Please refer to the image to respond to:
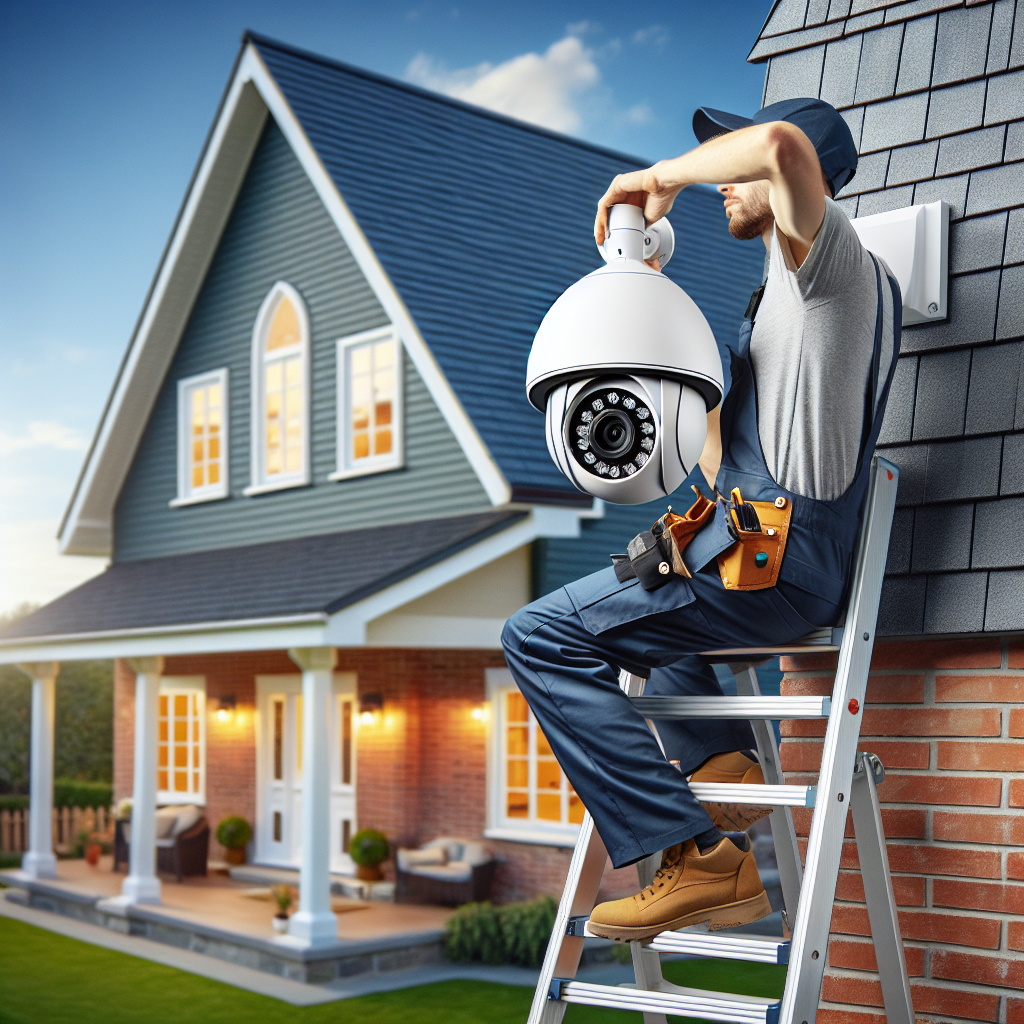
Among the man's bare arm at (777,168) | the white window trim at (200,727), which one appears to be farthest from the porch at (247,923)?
the man's bare arm at (777,168)

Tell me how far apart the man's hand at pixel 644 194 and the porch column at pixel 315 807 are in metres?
7.95

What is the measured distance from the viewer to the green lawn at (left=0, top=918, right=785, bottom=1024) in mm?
8992

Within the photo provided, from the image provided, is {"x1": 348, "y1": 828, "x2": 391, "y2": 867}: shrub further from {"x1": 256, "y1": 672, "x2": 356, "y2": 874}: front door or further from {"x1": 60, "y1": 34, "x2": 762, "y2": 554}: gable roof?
{"x1": 60, "y1": 34, "x2": 762, "y2": 554}: gable roof

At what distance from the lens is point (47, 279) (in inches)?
1247

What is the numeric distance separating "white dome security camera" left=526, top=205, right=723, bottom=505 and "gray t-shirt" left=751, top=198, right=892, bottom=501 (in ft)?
0.46

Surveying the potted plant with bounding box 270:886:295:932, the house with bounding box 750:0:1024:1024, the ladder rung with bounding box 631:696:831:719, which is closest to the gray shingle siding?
the house with bounding box 750:0:1024:1024

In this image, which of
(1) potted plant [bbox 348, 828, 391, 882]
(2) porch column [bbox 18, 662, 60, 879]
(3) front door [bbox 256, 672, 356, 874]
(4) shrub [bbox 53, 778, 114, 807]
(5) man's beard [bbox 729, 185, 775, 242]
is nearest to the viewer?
(5) man's beard [bbox 729, 185, 775, 242]

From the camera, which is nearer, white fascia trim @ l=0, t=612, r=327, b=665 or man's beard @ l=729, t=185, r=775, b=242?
man's beard @ l=729, t=185, r=775, b=242

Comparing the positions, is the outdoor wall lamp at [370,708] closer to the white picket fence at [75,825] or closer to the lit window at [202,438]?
the lit window at [202,438]

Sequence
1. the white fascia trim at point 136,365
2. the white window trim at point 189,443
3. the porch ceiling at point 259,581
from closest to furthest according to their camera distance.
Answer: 1. the porch ceiling at point 259,581
2. the white fascia trim at point 136,365
3. the white window trim at point 189,443

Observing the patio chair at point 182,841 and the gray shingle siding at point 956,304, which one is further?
the patio chair at point 182,841

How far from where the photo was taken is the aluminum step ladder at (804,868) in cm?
209

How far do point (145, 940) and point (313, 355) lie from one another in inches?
226

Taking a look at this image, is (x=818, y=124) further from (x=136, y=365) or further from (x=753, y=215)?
(x=136, y=365)
